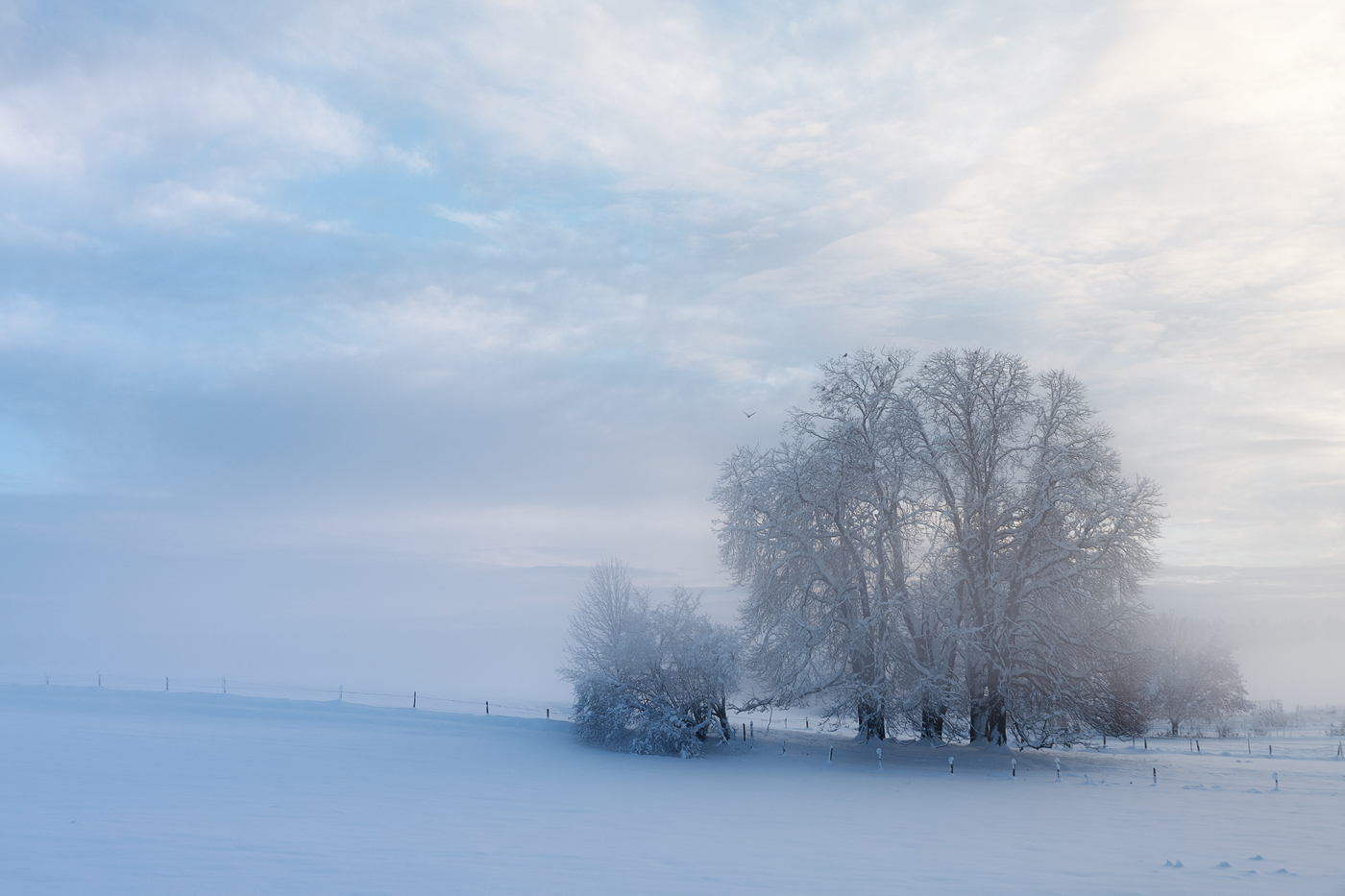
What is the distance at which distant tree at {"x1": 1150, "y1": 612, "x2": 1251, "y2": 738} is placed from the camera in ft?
190

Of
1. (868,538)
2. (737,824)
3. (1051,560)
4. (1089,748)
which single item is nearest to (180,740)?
(737,824)

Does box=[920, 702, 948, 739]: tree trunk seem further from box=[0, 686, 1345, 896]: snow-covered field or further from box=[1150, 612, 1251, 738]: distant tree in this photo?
box=[1150, 612, 1251, 738]: distant tree

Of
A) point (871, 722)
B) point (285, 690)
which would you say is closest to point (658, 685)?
point (871, 722)

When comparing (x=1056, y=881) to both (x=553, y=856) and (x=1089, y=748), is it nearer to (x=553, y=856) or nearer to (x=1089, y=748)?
(x=553, y=856)

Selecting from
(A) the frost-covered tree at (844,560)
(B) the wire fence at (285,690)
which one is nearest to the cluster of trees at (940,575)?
(A) the frost-covered tree at (844,560)

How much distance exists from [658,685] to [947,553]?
490 inches

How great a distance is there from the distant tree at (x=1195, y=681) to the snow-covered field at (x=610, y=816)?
2466 centimetres

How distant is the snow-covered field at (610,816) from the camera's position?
12422 mm

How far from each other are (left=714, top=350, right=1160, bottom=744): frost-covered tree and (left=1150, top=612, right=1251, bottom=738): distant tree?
107 ft

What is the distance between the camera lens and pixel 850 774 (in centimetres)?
2712

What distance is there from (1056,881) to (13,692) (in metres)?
46.0

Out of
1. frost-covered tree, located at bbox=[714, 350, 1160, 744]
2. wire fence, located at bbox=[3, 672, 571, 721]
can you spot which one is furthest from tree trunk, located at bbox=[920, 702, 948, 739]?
wire fence, located at bbox=[3, 672, 571, 721]

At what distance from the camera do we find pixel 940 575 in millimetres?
30234

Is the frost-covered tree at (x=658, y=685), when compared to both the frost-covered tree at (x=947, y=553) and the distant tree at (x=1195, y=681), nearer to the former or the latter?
the frost-covered tree at (x=947, y=553)
